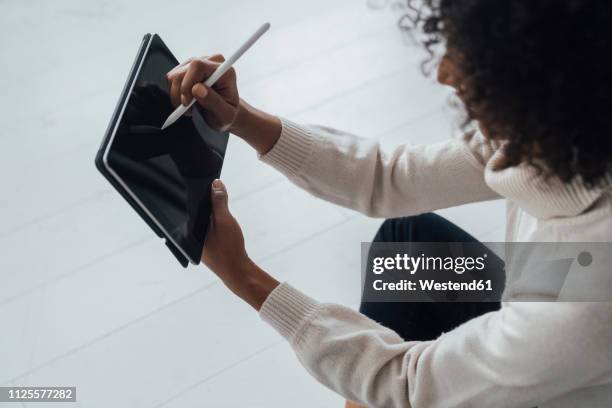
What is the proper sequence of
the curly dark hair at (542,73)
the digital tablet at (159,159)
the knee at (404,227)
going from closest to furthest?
the curly dark hair at (542,73) → the digital tablet at (159,159) → the knee at (404,227)

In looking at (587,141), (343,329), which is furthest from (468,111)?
(343,329)

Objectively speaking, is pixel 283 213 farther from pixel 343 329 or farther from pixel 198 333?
pixel 343 329

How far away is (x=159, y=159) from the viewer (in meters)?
0.74

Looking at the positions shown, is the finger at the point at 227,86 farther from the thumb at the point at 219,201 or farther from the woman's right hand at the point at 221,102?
the thumb at the point at 219,201

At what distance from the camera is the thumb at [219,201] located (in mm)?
784

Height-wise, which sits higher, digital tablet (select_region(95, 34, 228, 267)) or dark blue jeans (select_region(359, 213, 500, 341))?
digital tablet (select_region(95, 34, 228, 267))

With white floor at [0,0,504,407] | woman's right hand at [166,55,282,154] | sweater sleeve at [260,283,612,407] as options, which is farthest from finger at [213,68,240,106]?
white floor at [0,0,504,407]

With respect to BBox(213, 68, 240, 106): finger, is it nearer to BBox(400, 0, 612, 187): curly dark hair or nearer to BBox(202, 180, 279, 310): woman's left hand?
BBox(202, 180, 279, 310): woman's left hand

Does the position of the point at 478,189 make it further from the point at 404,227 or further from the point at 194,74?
the point at 194,74

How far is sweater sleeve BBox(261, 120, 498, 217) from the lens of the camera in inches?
33.6

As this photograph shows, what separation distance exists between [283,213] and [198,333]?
32 centimetres

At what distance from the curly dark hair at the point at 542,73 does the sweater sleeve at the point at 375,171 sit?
0.99 feet

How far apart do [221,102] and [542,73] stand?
44 cm

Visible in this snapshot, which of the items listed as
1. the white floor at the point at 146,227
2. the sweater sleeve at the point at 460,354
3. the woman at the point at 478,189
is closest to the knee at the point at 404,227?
the woman at the point at 478,189
